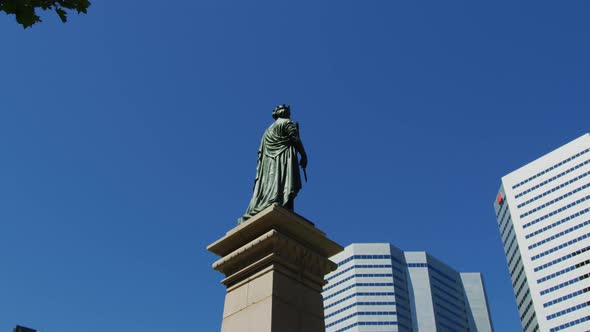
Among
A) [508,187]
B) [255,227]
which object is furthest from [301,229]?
[508,187]

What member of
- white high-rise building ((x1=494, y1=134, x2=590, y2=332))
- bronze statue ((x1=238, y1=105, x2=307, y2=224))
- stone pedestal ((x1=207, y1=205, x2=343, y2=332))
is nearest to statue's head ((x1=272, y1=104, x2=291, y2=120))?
bronze statue ((x1=238, y1=105, x2=307, y2=224))

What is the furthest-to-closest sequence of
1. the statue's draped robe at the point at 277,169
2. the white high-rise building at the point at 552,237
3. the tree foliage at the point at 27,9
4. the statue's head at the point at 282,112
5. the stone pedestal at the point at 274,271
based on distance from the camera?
the white high-rise building at the point at 552,237, the statue's head at the point at 282,112, the statue's draped robe at the point at 277,169, the stone pedestal at the point at 274,271, the tree foliage at the point at 27,9

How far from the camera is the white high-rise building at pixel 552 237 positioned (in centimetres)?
14375

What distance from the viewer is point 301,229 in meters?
8.51

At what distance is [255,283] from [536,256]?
170m

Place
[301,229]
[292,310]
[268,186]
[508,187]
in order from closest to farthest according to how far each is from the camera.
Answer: [292,310] < [301,229] < [268,186] < [508,187]

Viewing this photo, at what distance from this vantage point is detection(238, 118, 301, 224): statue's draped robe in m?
9.49

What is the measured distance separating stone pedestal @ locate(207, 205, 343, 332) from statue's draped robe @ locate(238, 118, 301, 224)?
82cm

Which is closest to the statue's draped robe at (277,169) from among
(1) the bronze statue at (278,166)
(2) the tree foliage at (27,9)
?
(1) the bronze statue at (278,166)

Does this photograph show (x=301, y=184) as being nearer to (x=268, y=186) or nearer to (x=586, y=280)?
(x=268, y=186)

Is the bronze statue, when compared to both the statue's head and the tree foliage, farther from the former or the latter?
the tree foliage

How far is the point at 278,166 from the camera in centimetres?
1000

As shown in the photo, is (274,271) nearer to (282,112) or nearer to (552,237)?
(282,112)

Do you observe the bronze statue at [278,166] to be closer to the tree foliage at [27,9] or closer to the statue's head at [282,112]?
the statue's head at [282,112]
